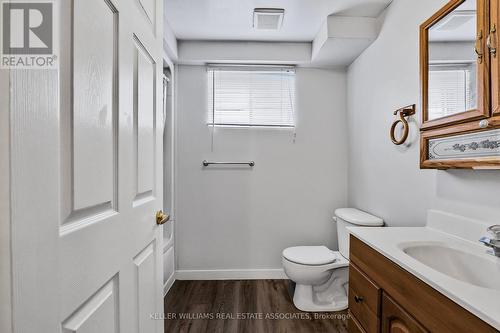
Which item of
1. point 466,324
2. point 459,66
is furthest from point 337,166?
point 466,324

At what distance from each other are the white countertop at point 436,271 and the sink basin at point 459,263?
0.07 feet

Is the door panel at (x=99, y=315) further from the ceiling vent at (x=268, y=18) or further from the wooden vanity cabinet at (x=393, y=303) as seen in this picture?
the ceiling vent at (x=268, y=18)

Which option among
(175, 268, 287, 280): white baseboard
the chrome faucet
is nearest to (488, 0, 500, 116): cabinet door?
the chrome faucet

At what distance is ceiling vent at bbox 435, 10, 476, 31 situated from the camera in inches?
44.9

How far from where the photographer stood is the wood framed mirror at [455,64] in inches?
41.4

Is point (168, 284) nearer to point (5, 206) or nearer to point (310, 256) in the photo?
point (310, 256)

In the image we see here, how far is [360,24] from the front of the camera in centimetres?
209

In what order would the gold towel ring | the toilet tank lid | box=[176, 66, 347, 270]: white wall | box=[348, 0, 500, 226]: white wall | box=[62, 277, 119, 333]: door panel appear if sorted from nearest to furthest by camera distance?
box=[62, 277, 119, 333]: door panel, box=[348, 0, 500, 226]: white wall, the gold towel ring, the toilet tank lid, box=[176, 66, 347, 270]: white wall

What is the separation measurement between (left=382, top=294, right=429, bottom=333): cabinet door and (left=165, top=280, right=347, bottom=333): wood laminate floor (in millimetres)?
1018

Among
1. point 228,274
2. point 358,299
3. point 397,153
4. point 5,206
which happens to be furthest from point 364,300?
point 228,274

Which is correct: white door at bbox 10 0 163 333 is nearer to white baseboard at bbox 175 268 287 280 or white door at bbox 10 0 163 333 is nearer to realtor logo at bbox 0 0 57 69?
realtor logo at bbox 0 0 57 69

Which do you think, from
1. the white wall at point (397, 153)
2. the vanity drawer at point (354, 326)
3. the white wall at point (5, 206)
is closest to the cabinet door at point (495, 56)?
the white wall at point (397, 153)

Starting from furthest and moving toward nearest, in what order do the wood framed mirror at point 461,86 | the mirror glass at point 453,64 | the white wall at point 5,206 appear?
the mirror glass at point 453,64 → the wood framed mirror at point 461,86 → the white wall at point 5,206

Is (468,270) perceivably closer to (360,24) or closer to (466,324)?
(466,324)
